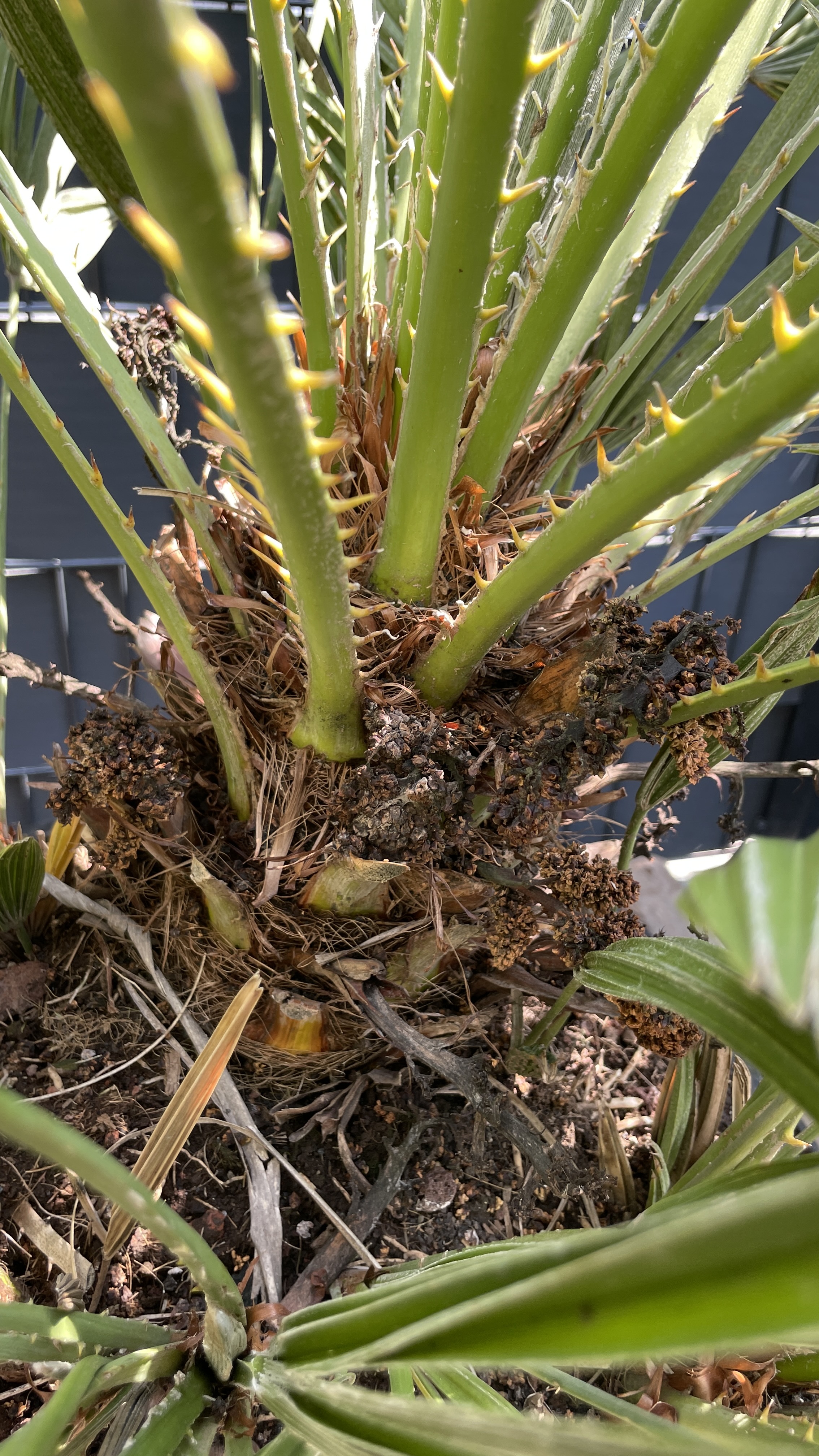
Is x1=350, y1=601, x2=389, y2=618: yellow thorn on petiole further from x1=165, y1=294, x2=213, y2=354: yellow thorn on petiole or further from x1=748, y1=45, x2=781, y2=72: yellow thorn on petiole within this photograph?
x1=748, y1=45, x2=781, y2=72: yellow thorn on petiole

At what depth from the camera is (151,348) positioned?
48 cm

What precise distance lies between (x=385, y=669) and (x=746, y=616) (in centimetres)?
150

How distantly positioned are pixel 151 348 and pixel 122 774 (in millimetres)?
263

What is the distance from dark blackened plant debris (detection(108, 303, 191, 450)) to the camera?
48 cm

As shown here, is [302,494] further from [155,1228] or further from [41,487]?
[41,487]

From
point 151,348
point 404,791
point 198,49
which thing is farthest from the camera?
point 151,348

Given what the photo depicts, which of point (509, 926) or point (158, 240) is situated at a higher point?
point (158, 240)

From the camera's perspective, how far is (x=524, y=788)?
A: 0.40 metres

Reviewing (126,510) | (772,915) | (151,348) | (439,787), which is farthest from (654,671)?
(126,510)

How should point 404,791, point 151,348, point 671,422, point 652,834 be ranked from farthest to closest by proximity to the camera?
point 652,834, point 151,348, point 404,791, point 671,422

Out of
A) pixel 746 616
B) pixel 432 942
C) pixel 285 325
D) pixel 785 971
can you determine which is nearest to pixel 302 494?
pixel 285 325

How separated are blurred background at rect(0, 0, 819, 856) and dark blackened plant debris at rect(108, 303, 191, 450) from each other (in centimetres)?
56

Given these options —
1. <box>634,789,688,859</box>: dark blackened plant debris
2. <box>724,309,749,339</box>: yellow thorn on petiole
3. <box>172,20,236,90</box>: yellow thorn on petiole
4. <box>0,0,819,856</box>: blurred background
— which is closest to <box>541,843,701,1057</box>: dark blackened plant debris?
<box>634,789,688,859</box>: dark blackened plant debris

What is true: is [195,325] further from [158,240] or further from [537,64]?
[537,64]
